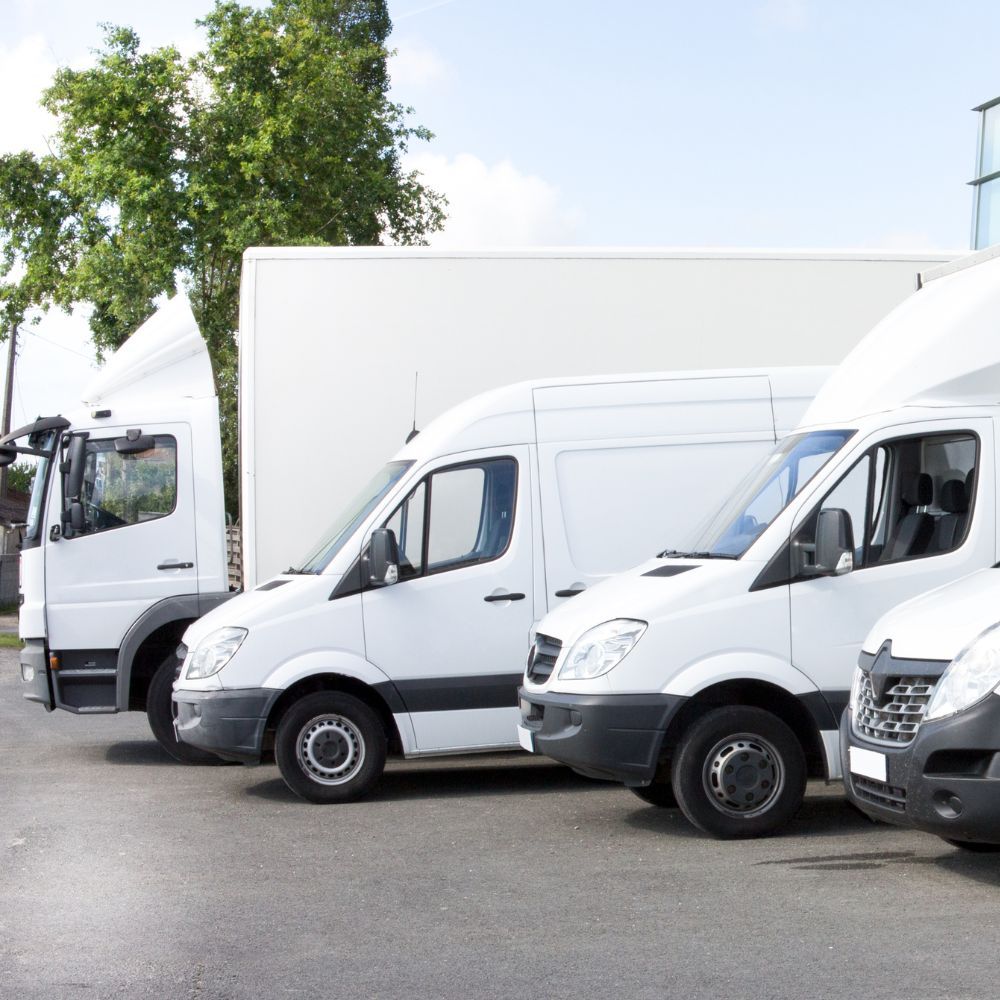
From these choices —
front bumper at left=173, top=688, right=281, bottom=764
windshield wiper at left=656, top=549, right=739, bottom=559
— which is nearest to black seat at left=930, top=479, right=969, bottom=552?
windshield wiper at left=656, top=549, right=739, bottom=559

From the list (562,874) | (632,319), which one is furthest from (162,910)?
(632,319)

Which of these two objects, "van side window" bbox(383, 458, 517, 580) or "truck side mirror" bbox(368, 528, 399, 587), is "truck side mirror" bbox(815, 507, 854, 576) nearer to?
"van side window" bbox(383, 458, 517, 580)

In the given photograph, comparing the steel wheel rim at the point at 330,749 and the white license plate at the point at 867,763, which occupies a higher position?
the white license plate at the point at 867,763

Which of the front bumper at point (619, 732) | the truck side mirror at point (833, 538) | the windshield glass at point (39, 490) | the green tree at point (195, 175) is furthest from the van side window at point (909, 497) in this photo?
the green tree at point (195, 175)

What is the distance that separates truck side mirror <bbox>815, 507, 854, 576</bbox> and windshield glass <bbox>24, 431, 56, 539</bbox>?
6.58 meters

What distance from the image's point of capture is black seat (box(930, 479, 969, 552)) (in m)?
7.92

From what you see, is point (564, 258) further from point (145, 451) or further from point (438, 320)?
point (145, 451)

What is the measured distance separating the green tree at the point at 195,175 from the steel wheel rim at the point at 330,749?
63.2ft

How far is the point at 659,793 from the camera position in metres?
8.80

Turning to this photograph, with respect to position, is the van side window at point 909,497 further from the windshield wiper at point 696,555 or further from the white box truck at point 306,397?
the white box truck at point 306,397

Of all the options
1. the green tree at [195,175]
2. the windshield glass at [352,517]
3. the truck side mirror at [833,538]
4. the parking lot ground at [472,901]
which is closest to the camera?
the parking lot ground at [472,901]

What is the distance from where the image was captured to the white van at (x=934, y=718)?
5715 millimetres

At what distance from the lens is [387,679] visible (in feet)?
30.6

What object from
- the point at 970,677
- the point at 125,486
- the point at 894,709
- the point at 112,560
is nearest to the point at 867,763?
the point at 894,709
